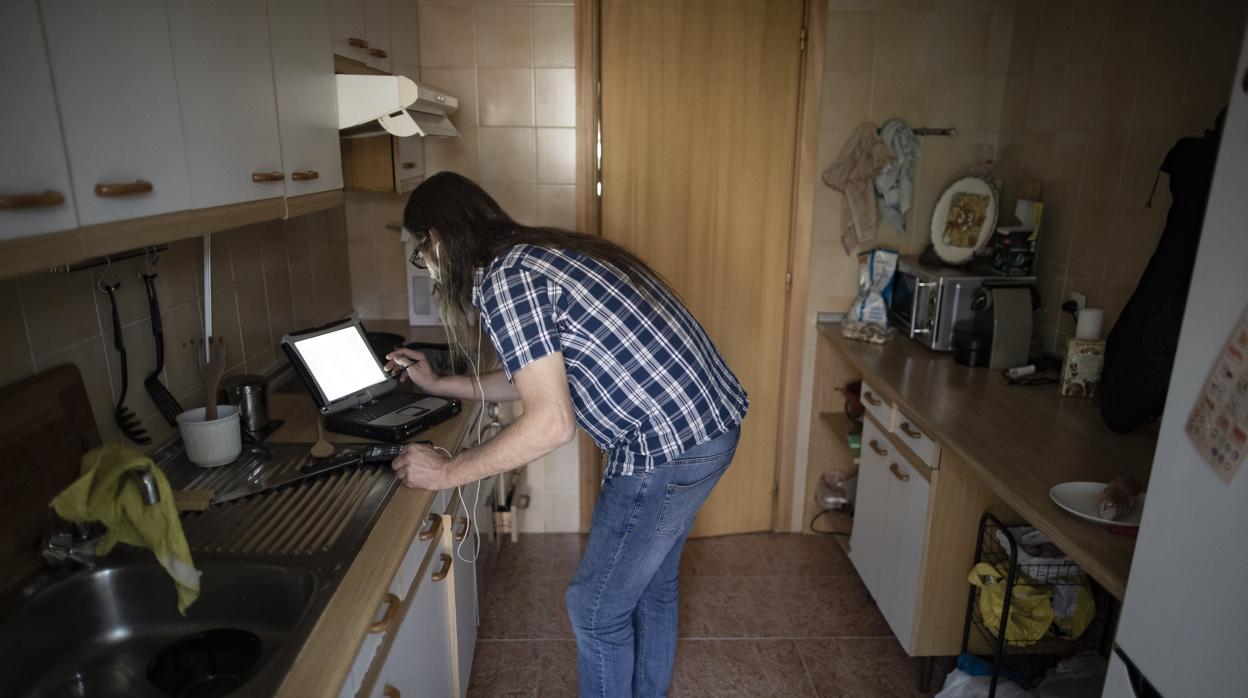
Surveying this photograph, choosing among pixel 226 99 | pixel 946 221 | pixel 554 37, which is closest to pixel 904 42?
Answer: pixel 946 221

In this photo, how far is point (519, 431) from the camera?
1.35 m

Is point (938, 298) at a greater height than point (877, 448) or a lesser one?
→ greater

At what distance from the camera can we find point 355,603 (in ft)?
3.55

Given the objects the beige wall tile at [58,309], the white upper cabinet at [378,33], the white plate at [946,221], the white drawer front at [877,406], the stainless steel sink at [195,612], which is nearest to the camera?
the stainless steel sink at [195,612]

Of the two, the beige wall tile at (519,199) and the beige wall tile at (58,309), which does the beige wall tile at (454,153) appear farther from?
the beige wall tile at (58,309)

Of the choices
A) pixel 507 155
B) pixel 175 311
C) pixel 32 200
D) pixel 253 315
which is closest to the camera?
pixel 32 200

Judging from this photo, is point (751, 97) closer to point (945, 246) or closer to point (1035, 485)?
point (945, 246)

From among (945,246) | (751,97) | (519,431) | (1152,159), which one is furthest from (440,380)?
(1152,159)

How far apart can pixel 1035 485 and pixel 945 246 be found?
4.10ft

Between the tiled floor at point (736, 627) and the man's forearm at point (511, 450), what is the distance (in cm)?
Result: 99

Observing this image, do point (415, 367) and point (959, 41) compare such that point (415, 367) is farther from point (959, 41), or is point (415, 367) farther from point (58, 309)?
point (959, 41)

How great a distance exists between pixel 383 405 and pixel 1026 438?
1.54 meters

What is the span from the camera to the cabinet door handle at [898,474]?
2079mm

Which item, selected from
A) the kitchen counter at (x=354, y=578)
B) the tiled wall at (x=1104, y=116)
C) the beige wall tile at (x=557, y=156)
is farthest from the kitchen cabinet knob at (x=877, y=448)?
the beige wall tile at (x=557, y=156)
